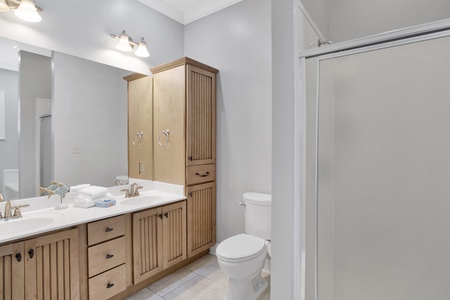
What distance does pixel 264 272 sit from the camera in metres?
2.33

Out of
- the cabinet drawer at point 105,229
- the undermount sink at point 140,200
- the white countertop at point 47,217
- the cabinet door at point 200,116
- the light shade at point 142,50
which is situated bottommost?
the cabinet drawer at point 105,229

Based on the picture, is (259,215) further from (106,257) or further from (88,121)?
(88,121)

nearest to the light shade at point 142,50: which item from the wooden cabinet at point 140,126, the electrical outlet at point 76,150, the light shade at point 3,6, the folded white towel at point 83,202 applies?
the wooden cabinet at point 140,126

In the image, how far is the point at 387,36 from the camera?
1060 mm

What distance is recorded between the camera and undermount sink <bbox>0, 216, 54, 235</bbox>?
148 cm

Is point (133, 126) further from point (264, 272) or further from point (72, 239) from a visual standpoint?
point (264, 272)

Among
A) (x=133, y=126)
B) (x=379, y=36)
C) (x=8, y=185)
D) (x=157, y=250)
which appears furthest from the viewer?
(x=133, y=126)

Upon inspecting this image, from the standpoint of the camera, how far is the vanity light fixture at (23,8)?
1614 millimetres

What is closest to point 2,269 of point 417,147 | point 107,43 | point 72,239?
point 72,239

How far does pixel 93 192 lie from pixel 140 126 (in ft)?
2.96

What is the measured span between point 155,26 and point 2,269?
255 centimetres

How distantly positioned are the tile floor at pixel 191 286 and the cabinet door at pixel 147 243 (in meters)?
0.15

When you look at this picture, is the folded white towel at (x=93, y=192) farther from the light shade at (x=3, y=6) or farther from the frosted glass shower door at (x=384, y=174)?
the frosted glass shower door at (x=384, y=174)

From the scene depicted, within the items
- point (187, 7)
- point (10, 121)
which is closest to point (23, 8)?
point (10, 121)
